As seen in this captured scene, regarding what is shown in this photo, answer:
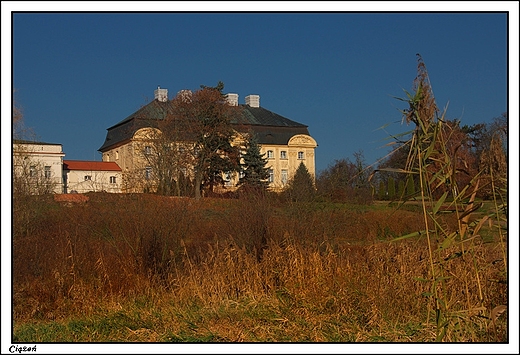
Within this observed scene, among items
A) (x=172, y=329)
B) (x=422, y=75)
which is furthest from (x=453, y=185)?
(x=172, y=329)

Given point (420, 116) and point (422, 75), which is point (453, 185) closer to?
point (420, 116)

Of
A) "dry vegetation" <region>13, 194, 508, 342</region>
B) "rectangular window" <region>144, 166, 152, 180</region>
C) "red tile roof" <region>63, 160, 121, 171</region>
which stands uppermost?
"red tile roof" <region>63, 160, 121, 171</region>

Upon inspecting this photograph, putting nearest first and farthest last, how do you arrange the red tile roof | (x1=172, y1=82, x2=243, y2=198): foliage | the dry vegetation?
1. the dry vegetation
2. (x1=172, y1=82, x2=243, y2=198): foliage
3. the red tile roof

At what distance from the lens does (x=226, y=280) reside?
27.6ft

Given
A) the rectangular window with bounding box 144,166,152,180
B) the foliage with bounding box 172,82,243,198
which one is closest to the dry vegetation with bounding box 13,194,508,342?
the rectangular window with bounding box 144,166,152,180

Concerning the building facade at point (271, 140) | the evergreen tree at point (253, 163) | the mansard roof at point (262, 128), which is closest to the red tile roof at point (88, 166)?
the building facade at point (271, 140)

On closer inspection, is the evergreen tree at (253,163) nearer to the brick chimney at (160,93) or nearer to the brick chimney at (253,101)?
the brick chimney at (160,93)

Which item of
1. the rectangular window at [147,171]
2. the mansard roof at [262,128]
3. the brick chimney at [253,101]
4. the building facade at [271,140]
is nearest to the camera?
the rectangular window at [147,171]

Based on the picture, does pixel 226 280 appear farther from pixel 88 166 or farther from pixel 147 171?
pixel 88 166

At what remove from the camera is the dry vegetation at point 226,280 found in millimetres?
6137

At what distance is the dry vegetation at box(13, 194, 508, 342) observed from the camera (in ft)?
20.1

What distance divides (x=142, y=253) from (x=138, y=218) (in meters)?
0.70

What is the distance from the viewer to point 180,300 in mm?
7930

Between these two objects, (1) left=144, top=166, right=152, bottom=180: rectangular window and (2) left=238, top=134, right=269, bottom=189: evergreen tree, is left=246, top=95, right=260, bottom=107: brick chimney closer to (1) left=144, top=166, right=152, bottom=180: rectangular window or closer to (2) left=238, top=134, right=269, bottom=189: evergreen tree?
(2) left=238, top=134, right=269, bottom=189: evergreen tree
